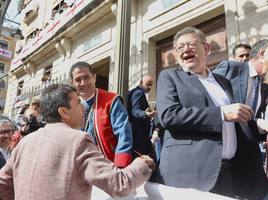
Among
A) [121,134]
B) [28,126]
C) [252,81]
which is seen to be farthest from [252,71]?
[28,126]

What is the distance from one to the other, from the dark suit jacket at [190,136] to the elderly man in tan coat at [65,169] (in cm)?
16

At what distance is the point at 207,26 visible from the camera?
711 centimetres

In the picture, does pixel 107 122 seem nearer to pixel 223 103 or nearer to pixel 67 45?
pixel 223 103

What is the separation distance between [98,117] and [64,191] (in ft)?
3.33

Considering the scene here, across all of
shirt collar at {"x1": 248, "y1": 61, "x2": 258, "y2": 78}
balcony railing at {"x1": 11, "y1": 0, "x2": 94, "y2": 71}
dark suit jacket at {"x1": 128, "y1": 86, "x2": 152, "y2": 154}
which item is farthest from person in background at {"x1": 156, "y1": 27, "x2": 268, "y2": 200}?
balcony railing at {"x1": 11, "y1": 0, "x2": 94, "y2": 71}

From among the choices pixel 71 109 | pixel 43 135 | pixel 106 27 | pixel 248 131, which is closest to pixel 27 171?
pixel 43 135

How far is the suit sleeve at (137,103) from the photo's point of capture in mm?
3807

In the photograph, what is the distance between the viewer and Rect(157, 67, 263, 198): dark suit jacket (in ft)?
4.84

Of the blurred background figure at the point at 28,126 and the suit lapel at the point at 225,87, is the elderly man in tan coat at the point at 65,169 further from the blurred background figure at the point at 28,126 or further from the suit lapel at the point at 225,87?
the blurred background figure at the point at 28,126

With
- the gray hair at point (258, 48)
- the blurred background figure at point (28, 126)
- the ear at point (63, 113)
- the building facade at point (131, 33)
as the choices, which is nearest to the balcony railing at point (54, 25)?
the building facade at point (131, 33)

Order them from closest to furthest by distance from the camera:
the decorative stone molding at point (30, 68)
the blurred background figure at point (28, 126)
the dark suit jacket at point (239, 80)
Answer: the dark suit jacket at point (239, 80)
the blurred background figure at point (28, 126)
the decorative stone molding at point (30, 68)

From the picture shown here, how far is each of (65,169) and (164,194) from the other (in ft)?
1.51

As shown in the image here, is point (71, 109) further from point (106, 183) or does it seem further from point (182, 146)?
point (182, 146)

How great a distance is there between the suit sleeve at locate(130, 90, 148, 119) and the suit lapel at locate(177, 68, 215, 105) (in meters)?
2.04
